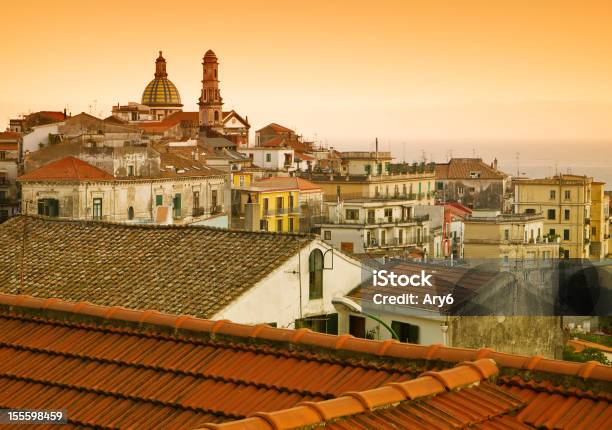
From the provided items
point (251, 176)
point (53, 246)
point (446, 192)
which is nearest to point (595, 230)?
point (446, 192)

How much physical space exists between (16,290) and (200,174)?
134ft

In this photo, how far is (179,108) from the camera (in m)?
129

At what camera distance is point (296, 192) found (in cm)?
6756

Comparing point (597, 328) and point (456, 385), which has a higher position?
point (456, 385)

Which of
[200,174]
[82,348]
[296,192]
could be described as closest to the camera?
[82,348]

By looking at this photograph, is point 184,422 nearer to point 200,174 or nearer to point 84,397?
point 84,397

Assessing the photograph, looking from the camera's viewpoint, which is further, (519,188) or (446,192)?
(446,192)

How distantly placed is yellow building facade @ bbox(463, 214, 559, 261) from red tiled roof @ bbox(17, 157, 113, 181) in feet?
70.8

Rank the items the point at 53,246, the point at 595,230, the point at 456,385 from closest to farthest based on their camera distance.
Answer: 1. the point at 456,385
2. the point at 53,246
3. the point at 595,230

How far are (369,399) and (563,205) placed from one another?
72.9 metres

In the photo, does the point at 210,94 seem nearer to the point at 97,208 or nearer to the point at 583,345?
the point at 97,208

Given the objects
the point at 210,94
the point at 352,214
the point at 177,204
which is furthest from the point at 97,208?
the point at 210,94

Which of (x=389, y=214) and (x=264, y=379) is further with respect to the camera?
(x=389, y=214)

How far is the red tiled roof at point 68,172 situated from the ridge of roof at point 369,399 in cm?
4363
